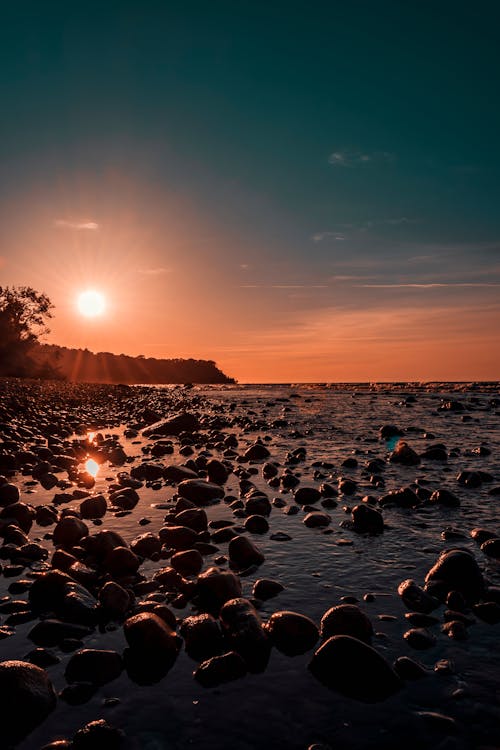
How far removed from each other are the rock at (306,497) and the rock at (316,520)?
106cm

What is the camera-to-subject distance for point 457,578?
4.84m

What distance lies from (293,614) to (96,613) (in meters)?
1.81

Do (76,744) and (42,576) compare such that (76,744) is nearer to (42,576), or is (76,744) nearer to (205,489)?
(42,576)

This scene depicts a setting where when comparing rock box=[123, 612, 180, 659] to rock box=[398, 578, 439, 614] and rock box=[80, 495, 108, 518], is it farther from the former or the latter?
rock box=[80, 495, 108, 518]

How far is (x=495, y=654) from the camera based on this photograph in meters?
3.72

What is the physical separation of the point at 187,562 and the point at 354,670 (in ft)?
8.33

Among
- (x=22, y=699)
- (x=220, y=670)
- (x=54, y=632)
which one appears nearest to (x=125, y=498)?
(x=54, y=632)

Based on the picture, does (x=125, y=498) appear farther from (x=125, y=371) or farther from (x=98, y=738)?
(x=125, y=371)

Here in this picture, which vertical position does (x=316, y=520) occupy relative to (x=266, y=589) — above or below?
above

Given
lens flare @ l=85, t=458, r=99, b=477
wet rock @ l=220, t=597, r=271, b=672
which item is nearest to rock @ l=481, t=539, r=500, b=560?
wet rock @ l=220, t=597, r=271, b=672

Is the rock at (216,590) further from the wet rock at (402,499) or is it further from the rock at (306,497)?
the wet rock at (402,499)

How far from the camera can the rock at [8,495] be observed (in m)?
8.06

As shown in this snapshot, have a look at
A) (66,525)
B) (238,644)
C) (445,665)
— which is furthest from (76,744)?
(66,525)

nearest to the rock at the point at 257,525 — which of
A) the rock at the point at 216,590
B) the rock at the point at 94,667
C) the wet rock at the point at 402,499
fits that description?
the rock at the point at 216,590
